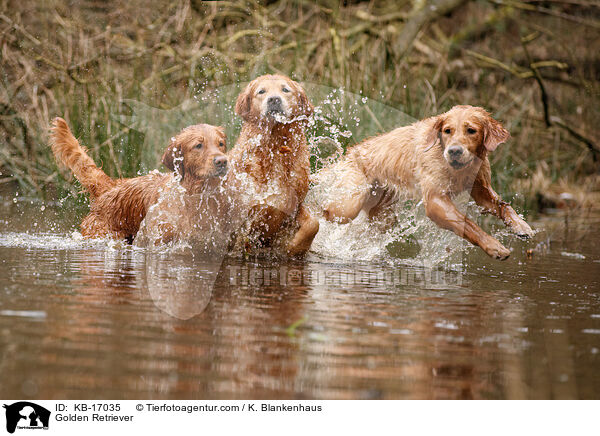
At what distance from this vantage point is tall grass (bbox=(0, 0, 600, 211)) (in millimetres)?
8180

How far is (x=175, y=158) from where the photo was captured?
5699 millimetres

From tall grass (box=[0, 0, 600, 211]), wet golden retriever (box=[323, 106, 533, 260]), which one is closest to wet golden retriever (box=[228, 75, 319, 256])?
wet golden retriever (box=[323, 106, 533, 260])

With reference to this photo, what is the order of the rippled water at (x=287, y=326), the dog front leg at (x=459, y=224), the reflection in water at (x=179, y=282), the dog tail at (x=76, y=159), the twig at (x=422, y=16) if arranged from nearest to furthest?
the rippled water at (x=287, y=326)
the reflection in water at (x=179, y=282)
the dog front leg at (x=459, y=224)
the dog tail at (x=76, y=159)
the twig at (x=422, y=16)

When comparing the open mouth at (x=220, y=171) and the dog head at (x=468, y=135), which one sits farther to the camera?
the open mouth at (x=220, y=171)

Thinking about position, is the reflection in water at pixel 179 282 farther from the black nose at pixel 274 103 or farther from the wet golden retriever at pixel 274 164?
the black nose at pixel 274 103

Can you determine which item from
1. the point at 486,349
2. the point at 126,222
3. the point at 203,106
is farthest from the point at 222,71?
the point at 486,349

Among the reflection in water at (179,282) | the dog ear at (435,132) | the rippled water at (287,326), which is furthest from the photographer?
the dog ear at (435,132)

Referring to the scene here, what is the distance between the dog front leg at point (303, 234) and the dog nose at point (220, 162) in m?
0.67

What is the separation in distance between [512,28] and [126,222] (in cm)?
896

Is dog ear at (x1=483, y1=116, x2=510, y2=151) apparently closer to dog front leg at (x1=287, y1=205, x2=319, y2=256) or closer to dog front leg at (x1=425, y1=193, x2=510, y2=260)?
dog front leg at (x1=425, y1=193, x2=510, y2=260)

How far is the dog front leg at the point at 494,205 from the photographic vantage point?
552cm

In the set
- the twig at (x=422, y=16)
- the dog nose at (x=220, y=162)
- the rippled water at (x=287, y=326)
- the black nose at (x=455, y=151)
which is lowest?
the rippled water at (x=287, y=326)

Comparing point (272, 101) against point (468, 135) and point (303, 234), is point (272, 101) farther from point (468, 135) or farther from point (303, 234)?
point (468, 135)
